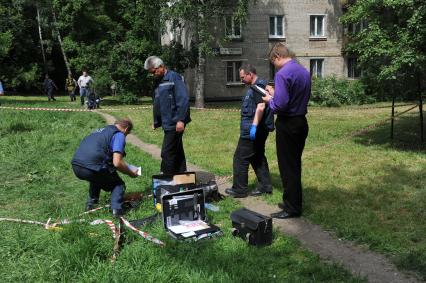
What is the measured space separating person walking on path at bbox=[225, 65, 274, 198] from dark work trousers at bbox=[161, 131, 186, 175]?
81 centimetres

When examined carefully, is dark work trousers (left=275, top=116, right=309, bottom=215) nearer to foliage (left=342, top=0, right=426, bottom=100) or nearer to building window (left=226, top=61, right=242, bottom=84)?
foliage (left=342, top=0, right=426, bottom=100)

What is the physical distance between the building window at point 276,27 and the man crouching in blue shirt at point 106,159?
25291 millimetres

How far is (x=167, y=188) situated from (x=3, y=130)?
8.57 meters

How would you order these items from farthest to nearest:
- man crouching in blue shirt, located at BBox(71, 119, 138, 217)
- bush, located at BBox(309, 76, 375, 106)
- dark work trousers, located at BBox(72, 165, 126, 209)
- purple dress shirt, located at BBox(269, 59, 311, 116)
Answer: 1. bush, located at BBox(309, 76, 375, 106)
2. dark work trousers, located at BBox(72, 165, 126, 209)
3. man crouching in blue shirt, located at BBox(71, 119, 138, 217)
4. purple dress shirt, located at BBox(269, 59, 311, 116)

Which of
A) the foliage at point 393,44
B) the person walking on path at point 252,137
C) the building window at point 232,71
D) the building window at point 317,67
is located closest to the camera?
the person walking on path at point 252,137

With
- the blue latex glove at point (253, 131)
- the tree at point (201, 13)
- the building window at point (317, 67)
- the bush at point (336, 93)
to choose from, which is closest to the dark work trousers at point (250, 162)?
the blue latex glove at point (253, 131)

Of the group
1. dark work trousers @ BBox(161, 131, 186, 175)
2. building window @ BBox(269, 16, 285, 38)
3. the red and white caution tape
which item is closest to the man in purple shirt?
dark work trousers @ BBox(161, 131, 186, 175)

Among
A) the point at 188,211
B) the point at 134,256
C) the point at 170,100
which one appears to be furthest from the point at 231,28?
the point at 134,256

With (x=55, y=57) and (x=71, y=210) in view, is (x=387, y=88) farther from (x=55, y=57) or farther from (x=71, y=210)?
(x=55, y=57)

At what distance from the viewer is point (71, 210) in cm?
599

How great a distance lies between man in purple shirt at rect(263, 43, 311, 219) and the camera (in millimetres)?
5371

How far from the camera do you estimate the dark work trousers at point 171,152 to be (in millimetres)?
6527

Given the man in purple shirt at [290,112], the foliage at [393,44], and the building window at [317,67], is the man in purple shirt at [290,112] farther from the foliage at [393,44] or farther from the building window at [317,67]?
the building window at [317,67]

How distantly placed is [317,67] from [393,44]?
22.1 metres
